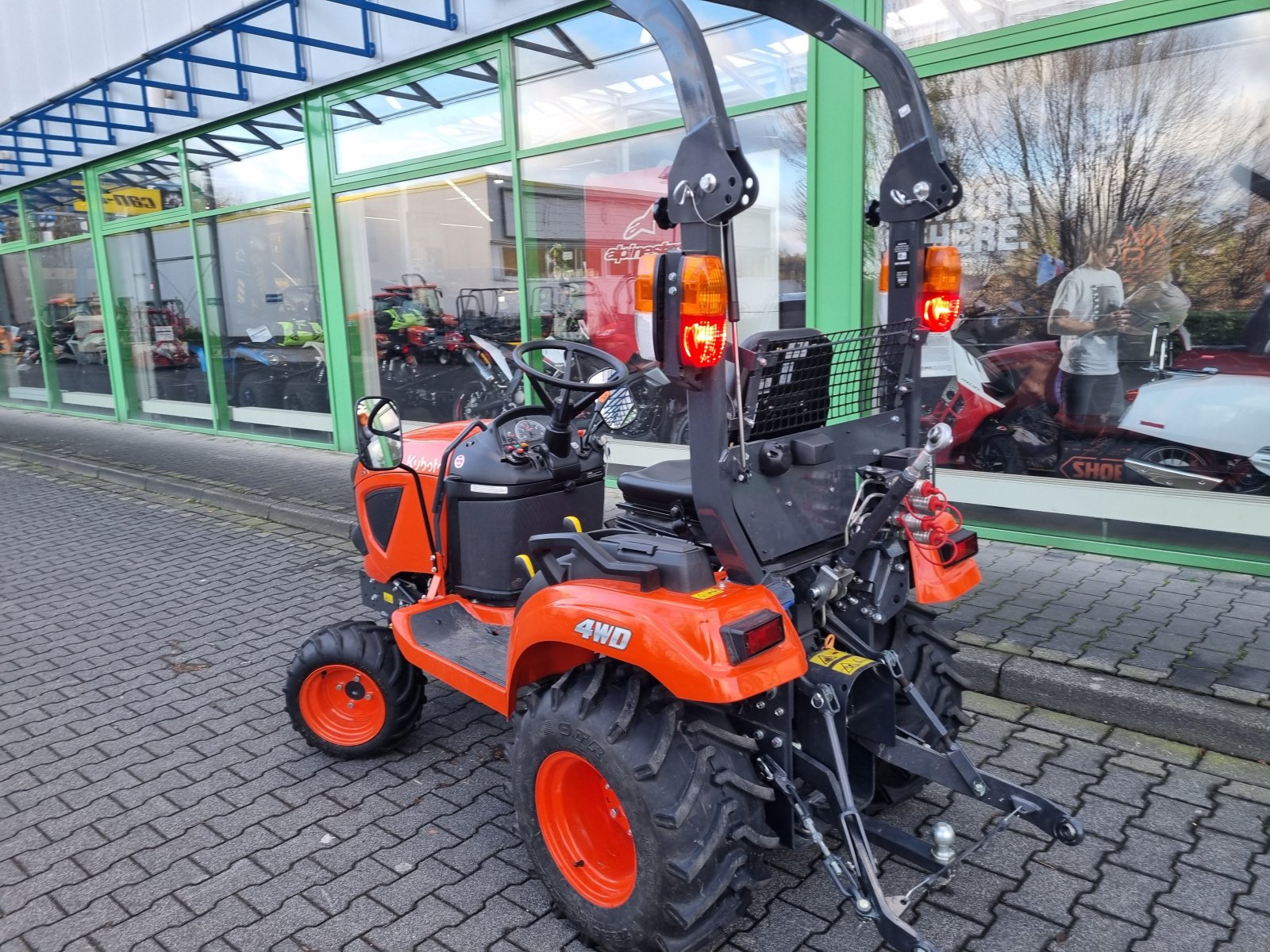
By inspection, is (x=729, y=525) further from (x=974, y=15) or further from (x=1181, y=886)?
(x=974, y=15)

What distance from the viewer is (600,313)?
24.5 ft

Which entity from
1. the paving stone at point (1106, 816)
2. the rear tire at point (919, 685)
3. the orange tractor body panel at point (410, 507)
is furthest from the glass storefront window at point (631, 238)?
the paving stone at point (1106, 816)

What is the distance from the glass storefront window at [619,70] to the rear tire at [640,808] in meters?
4.87

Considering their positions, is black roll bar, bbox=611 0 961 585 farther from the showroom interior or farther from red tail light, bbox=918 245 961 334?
the showroom interior

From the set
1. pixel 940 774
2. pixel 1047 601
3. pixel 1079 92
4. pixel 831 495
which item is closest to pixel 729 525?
pixel 831 495

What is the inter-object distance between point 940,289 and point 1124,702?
1924 mm

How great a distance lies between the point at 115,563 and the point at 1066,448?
20.9 ft

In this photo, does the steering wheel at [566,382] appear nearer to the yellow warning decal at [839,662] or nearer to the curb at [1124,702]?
the yellow warning decal at [839,662]

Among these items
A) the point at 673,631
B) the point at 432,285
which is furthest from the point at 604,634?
the point at 432,285

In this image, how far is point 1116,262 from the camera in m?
5.12

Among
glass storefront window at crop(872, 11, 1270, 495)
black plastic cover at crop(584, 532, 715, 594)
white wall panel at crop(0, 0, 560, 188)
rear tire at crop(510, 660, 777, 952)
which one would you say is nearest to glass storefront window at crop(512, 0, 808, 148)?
white wall panel at crop(0, 0, 560, 188)

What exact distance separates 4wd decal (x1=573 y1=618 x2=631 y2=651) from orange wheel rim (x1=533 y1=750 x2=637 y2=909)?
373mm

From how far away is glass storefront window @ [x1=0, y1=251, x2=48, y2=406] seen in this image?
15266 millimetres

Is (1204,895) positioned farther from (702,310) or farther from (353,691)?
(353,691)
